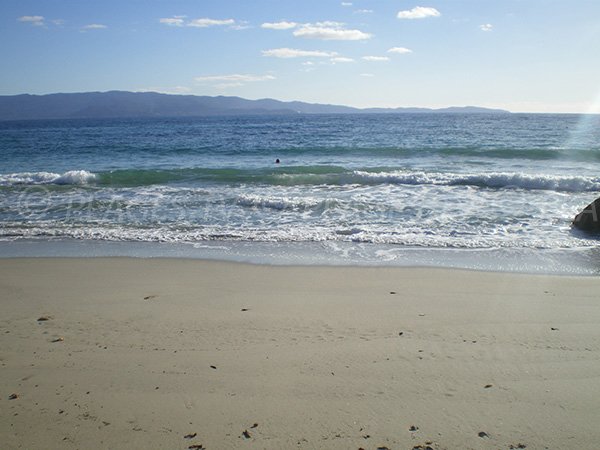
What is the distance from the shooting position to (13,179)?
54.6 ft

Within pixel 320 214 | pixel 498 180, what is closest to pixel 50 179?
pixel 320 214

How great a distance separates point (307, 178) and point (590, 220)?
31.3 ft

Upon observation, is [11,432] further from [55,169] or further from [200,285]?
[55,169]

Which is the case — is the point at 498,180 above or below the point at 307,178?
above

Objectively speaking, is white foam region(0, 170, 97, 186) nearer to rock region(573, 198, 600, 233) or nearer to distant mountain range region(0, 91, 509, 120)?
rock region(573, 198, 600, 233)

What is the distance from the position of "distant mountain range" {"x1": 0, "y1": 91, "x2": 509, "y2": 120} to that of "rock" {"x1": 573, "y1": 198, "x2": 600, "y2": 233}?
5704 inches

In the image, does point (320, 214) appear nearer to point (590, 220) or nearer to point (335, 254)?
point (335, 254)

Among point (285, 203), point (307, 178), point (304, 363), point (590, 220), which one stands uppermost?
point (307, 178)

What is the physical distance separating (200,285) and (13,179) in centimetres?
1497

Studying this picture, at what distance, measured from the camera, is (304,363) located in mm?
3596

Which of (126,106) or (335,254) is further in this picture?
(126,106)

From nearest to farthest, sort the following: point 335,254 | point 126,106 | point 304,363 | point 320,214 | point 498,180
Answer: point 304,363
point 335,254
point 320,214
point 498,180
point 126,106

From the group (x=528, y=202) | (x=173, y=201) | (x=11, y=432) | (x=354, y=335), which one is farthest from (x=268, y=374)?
(x=528, y=202)

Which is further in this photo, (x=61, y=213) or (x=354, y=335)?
(x=61, y=213)
